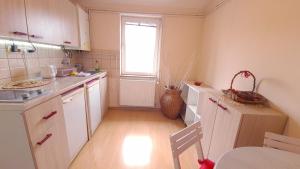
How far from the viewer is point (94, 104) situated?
2193 mm

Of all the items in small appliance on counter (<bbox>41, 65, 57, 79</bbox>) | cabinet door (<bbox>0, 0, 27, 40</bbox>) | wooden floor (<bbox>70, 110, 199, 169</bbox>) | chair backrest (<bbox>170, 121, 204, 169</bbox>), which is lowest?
wooden floor (<bbox>70, 110, 199, 169</bbox>)

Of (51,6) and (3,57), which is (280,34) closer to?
(51,6)

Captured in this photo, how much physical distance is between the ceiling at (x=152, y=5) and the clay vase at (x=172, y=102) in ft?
5.00

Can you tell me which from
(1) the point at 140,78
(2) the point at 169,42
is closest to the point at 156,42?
(2) the point at 169,42

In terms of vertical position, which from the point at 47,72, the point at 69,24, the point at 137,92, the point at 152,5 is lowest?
the point at 137,92

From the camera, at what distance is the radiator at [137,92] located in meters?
2.97

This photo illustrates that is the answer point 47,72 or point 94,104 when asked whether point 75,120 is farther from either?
point 47,72

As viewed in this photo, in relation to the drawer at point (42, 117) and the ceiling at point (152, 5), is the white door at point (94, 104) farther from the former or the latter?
the ceiling at point (152, 5)

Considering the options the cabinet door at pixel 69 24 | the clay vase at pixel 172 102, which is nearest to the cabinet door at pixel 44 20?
the cabinet door at pixel 69 24

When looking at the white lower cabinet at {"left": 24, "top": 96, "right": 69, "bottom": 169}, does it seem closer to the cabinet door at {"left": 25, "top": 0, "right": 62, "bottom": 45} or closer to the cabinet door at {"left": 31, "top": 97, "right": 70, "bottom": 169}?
the cabinet door at {"left": 31, "top": 97, "right": 70, "bottom": 169}

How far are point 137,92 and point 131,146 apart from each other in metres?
1.24

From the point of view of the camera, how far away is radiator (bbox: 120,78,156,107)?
9.73 feet

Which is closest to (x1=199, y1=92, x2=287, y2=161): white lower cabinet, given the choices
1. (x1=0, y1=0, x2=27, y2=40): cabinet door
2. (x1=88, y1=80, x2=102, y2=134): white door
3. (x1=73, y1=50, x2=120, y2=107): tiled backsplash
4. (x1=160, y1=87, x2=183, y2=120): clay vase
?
(x1=160, y1=87, x2=183, y2=120): clay vase

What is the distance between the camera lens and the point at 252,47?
151 cm
